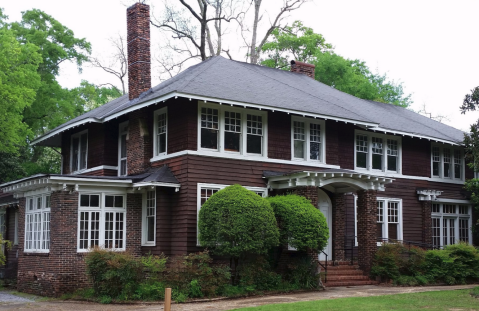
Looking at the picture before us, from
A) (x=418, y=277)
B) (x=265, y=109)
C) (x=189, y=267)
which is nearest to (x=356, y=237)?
(x=418, y=277)

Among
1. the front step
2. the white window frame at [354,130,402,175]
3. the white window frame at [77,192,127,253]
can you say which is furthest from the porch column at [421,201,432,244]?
the white window frame at [77,192,127,253]

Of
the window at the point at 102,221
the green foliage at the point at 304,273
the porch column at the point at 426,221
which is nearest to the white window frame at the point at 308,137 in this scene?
the green foliage at the point at 304,273

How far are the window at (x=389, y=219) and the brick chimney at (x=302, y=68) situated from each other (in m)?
8.08

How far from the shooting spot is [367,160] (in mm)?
24953

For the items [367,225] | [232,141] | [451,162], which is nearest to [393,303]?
[367,225]

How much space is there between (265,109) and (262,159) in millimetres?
1821

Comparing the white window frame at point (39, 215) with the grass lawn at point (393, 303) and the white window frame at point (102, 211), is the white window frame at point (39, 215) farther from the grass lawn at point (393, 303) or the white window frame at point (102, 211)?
the grass lawn at point (393, 303)

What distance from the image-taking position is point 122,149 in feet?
78.4

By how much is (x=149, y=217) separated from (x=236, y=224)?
4172 mm

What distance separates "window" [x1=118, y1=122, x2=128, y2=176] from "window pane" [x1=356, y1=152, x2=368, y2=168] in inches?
365

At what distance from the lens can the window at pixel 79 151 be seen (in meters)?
25.7

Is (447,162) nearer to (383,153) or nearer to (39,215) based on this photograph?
(383,153)

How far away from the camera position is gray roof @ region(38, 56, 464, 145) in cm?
2017

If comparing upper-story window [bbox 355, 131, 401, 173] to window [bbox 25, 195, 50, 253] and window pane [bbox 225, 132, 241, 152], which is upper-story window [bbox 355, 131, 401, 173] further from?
window [bbox 25, 195, 50, 253]
